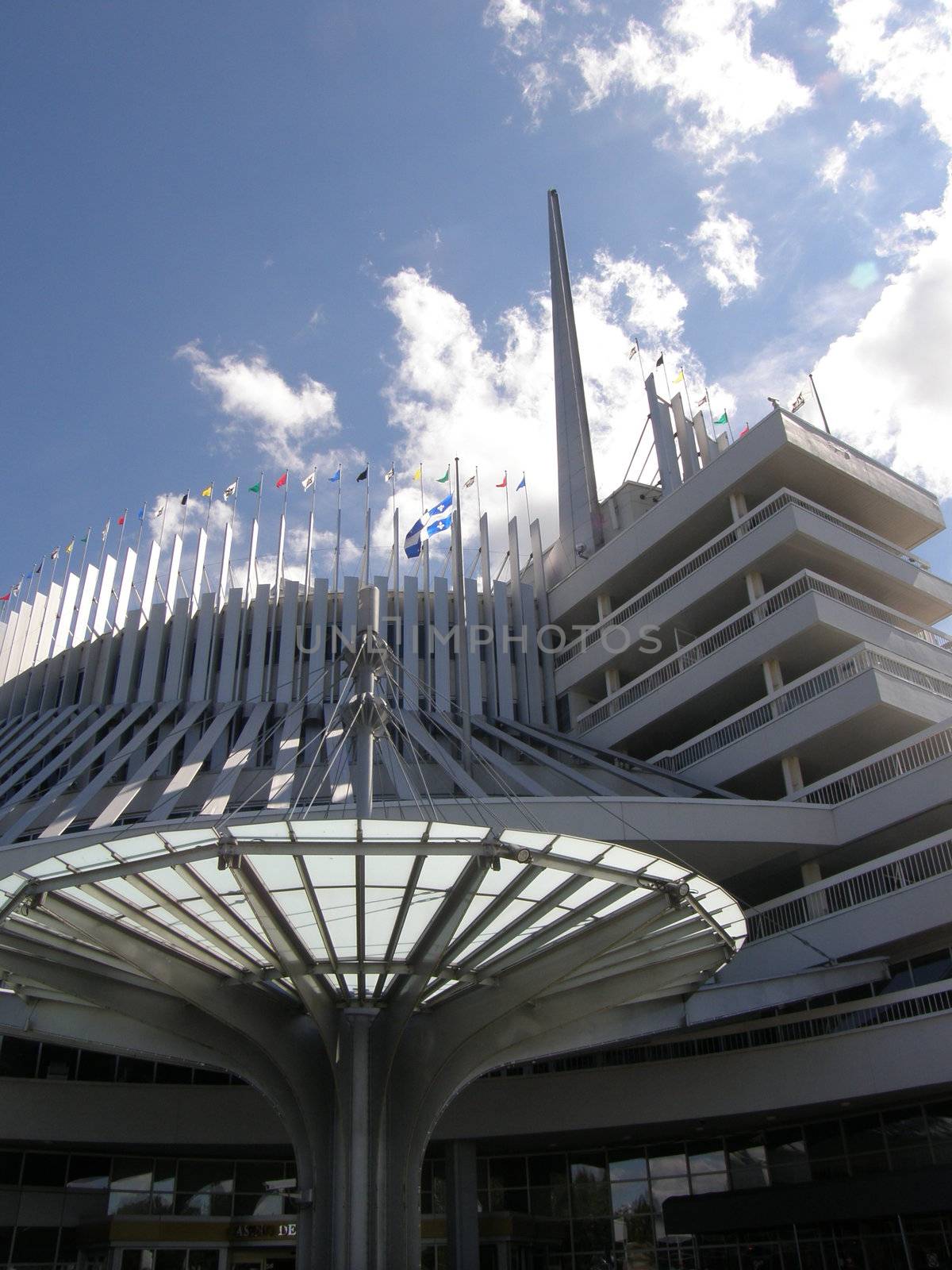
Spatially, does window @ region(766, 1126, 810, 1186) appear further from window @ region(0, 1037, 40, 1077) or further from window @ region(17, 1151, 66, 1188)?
window @ region(0, 1037, 40, 1077)

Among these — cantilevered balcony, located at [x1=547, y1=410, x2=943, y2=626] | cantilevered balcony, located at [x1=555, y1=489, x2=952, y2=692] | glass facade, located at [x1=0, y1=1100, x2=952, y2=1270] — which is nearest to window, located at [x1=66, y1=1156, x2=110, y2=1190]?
glass facade, located at [x1=0, y1=1100, x2=952, y2=1270]

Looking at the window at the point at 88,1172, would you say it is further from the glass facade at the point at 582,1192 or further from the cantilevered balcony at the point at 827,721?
Answer: the cantilevered balcony at the point at 827,721

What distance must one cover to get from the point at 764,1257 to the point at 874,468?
29136 millimetres

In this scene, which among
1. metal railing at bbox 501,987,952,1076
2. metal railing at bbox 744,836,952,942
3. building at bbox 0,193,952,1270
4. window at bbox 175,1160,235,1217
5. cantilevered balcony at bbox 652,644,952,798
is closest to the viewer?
building at bbox 0,193,952,1270

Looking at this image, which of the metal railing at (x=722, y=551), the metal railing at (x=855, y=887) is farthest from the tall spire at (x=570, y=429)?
the metal railing at (x=855, y=887)

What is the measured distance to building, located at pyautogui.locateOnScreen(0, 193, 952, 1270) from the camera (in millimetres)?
17438

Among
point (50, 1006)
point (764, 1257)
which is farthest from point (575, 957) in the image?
point (764, 1257)

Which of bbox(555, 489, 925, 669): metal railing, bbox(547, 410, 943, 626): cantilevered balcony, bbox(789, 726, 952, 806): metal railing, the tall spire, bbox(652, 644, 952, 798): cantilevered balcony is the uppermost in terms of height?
the tall spire

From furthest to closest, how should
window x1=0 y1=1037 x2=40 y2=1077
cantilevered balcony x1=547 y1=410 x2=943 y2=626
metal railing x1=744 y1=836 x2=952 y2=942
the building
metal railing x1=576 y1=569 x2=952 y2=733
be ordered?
cantilevered balcony x1=547 y1=410 x2=943 y2=626, metal railing x1=576 y1=569 x2=952 y2=733, window x1=0 y1=1037 x2=40 y2=1077, metal railing x1=744 y1=836 x2=952 y2=942, the building

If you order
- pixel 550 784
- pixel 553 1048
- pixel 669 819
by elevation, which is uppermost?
pixel 550 784

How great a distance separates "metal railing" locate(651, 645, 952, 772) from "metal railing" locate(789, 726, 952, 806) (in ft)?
9.14

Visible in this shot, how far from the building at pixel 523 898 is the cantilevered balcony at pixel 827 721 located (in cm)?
17

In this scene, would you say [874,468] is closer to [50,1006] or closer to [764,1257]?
[764,1257]

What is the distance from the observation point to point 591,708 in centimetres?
4562
